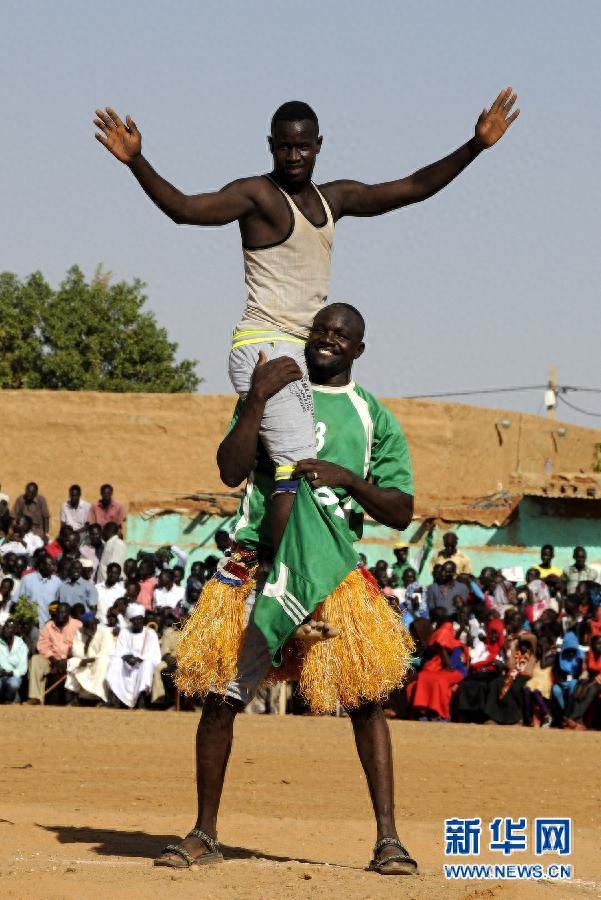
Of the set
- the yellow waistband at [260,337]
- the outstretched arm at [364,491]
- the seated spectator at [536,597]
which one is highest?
the seated spectator at [536,597]

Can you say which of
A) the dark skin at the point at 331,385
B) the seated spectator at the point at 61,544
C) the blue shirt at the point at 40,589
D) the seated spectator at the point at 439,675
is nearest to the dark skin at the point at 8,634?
the blue shirt at the point at 40,589

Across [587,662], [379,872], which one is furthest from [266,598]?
[587,662]

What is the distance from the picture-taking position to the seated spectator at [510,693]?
15.0 m

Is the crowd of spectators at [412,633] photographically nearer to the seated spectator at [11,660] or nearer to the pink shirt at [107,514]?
the seated spectator at [11,660]

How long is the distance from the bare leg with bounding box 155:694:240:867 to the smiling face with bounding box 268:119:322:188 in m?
2.03

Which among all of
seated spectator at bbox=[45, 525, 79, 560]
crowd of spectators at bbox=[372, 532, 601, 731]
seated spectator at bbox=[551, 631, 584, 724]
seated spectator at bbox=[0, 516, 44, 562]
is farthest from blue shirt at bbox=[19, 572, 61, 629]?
seated spectator at bbox=[551, 631, 584, 724]

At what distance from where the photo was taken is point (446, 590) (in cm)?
1667

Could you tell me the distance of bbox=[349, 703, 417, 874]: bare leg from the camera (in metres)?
6.25

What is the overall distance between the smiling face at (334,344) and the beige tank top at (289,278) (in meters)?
0.08

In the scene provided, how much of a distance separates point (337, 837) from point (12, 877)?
7.82ft

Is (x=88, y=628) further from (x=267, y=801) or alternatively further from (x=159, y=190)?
(x=159, y=190)

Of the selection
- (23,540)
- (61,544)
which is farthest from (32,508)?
(61,544)

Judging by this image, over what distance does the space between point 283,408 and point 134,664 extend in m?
10.2

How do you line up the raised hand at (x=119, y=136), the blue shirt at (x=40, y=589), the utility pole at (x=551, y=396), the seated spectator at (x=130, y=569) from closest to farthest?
the raised hand at (x=119, y=136)
the blue shirt at (x=40, y=589)
the seated spectator at (x=130, y=569)
the utility pole at (x=551, y=396)
